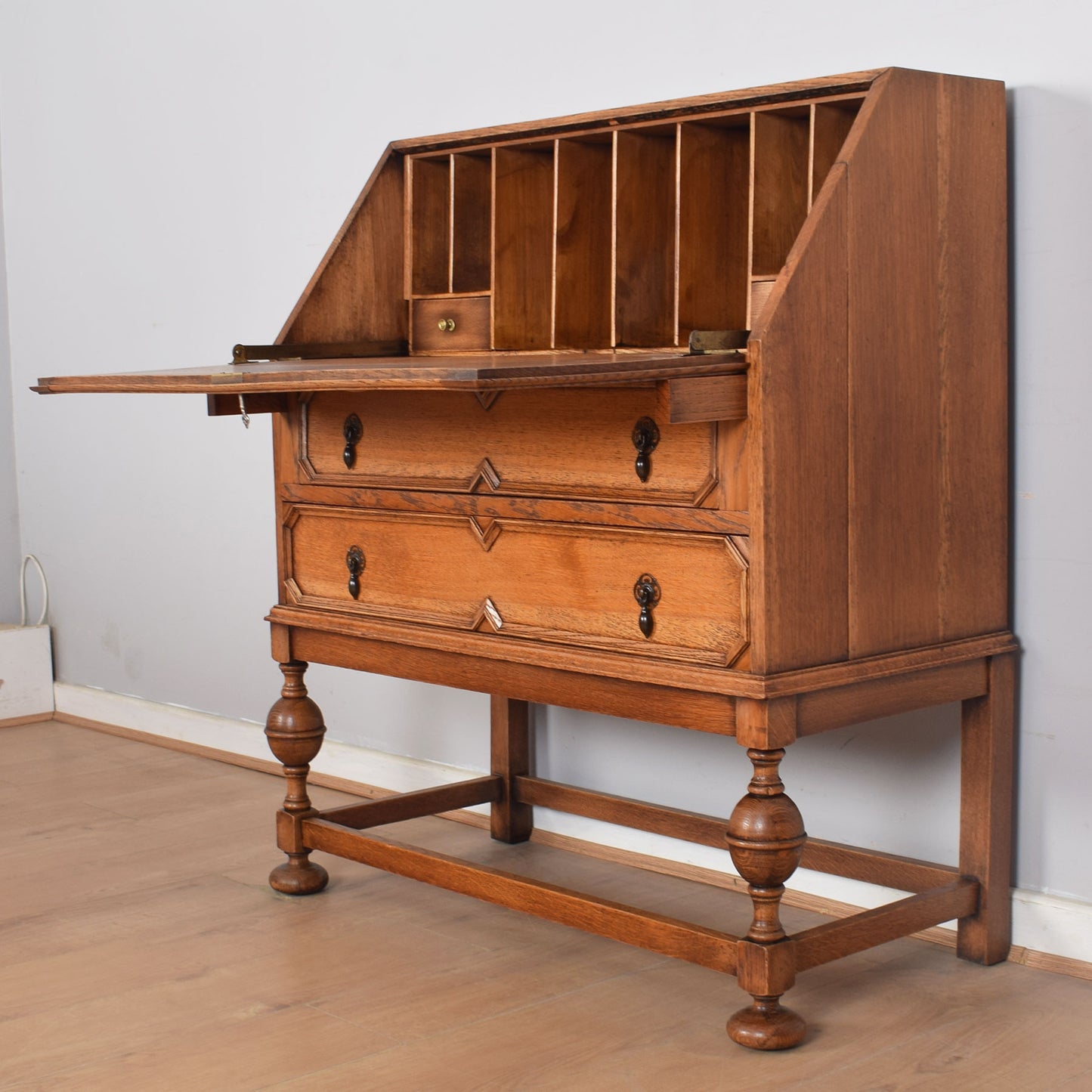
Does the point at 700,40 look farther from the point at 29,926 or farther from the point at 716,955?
the point at 29,926

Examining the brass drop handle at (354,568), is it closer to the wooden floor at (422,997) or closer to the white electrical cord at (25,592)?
the wooden floor at (422,997)

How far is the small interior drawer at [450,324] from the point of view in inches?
116

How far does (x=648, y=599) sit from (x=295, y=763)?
1.01 meters

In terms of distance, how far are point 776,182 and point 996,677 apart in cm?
88

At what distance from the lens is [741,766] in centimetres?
291

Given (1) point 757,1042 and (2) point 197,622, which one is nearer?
(1) point 757,1042

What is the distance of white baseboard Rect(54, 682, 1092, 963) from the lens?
247 centimetres

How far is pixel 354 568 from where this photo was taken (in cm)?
274

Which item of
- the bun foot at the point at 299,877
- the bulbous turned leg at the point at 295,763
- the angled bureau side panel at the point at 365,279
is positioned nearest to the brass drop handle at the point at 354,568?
the bulbous turned leg at the point at 295,763

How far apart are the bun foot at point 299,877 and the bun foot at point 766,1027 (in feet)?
3.34

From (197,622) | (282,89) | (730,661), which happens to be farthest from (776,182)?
(197,622)

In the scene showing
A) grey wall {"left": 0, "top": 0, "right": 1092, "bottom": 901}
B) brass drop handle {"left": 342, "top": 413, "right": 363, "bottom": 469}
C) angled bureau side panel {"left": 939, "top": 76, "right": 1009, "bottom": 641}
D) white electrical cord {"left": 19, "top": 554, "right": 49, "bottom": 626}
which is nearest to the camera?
angled bureau side panel {"left": 939, "top": 76, "right": 1009, "bottom": 641}

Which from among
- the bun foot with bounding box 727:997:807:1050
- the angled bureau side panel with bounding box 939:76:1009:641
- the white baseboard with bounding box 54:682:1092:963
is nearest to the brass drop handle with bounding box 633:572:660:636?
the angled bureau side panel with bounding box 939:76:1009:641

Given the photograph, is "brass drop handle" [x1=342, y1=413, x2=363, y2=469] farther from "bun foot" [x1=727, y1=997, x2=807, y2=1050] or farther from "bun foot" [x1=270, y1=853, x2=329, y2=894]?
"bun foot" [x1=727, y1=997, x2=807, y2=1050]
